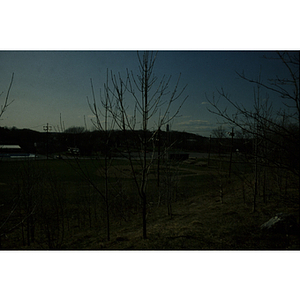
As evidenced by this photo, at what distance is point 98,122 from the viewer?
275 centimetres

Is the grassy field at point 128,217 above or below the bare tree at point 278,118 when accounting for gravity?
below

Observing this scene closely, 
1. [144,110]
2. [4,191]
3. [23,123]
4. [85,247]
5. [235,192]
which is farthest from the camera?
[235,192]

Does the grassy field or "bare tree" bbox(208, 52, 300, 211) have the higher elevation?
"bare tree" bbox(208, 52, 300, 211)

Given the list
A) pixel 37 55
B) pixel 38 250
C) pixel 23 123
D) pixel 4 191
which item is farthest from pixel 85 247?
pixel 37 55

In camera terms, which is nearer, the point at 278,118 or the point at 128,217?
the point at 278,118

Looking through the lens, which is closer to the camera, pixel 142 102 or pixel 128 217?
pixel 142 102

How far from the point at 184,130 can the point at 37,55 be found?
252 cm

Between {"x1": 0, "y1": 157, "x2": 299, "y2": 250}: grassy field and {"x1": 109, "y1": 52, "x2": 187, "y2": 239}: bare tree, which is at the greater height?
{"x1": 109, "y1": 52, "x2": 187, "y2": 239}: bare tree

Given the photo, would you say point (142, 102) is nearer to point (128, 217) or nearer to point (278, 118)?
point (278, 118)

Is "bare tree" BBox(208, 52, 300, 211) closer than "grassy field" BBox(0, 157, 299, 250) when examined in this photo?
Yes

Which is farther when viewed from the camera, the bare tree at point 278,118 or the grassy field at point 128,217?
the grassy field at point 128,217

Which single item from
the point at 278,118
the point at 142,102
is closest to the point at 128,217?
the point at 142,102

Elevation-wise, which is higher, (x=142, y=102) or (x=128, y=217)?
(x=142, y=102)
